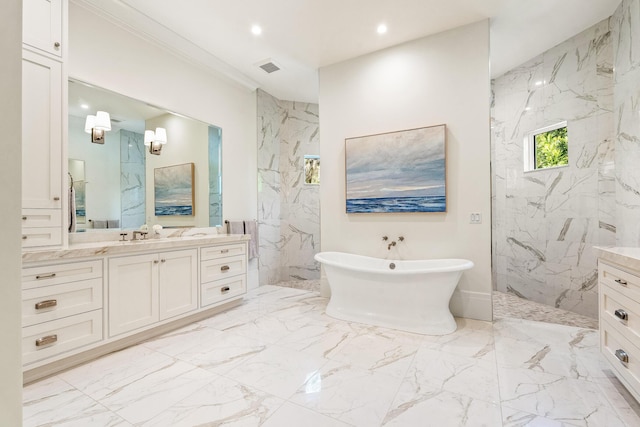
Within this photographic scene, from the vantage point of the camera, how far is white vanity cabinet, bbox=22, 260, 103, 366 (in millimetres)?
1728

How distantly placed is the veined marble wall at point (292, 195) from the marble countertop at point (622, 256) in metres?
3.62

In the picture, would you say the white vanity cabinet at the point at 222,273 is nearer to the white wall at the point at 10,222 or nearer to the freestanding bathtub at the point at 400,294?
the freestanding bathtub at the point at 400,294

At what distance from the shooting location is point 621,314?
61.6 inches

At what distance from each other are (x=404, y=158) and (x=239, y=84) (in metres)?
2.56

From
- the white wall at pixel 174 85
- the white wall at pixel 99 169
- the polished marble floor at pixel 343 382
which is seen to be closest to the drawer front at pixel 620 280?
the polished marble floor at pixel 343 382

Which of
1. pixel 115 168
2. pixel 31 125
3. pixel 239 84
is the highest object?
pixel 239 84

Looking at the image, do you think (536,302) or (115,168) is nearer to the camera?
(115,168)

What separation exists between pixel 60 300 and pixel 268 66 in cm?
323

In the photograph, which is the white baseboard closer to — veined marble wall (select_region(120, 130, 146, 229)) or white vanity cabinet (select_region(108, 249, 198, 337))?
white vanity cabinet (select_region(108, 249, 198, 337))

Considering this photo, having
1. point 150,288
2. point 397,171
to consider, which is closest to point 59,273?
point 150,288

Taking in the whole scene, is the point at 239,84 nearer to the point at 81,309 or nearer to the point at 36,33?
the point at 36,33

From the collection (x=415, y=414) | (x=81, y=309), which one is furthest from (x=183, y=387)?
(x=415, y=414)

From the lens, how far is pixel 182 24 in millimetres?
2838

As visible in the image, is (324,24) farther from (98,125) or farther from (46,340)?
(46,340)
